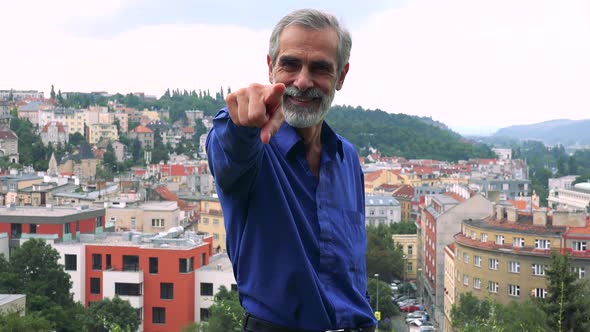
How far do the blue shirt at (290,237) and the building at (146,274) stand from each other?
20.4 metres

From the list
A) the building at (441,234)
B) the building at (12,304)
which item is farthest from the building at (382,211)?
the building at (12,304)

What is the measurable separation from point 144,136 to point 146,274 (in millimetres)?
78270

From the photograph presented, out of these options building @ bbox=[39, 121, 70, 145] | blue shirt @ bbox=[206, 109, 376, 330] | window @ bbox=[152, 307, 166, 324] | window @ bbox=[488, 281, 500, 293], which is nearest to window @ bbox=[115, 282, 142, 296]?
window @ bbox=[152, 307, 166, 324]

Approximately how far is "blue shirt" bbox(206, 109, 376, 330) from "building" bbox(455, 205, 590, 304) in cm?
2229

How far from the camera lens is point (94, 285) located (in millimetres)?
23328

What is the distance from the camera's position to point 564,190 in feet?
259

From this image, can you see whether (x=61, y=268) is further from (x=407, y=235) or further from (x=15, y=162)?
(x=15, y=162)

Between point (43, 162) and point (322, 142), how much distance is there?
2973 inches

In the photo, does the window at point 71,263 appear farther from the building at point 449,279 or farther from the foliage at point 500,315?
the building at point 449,279

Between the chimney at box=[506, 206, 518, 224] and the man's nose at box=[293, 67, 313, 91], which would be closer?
the man's nose at box=[293, 67, 313, 91]

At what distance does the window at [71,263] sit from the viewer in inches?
927

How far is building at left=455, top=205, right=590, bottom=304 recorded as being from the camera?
24.2 metres

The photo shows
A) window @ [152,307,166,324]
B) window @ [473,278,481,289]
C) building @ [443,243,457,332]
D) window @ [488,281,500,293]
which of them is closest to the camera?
window @ [152,307,166,324]

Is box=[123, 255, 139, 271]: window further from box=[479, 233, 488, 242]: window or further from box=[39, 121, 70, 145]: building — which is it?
box=[39, 121, 70, 145]: building
